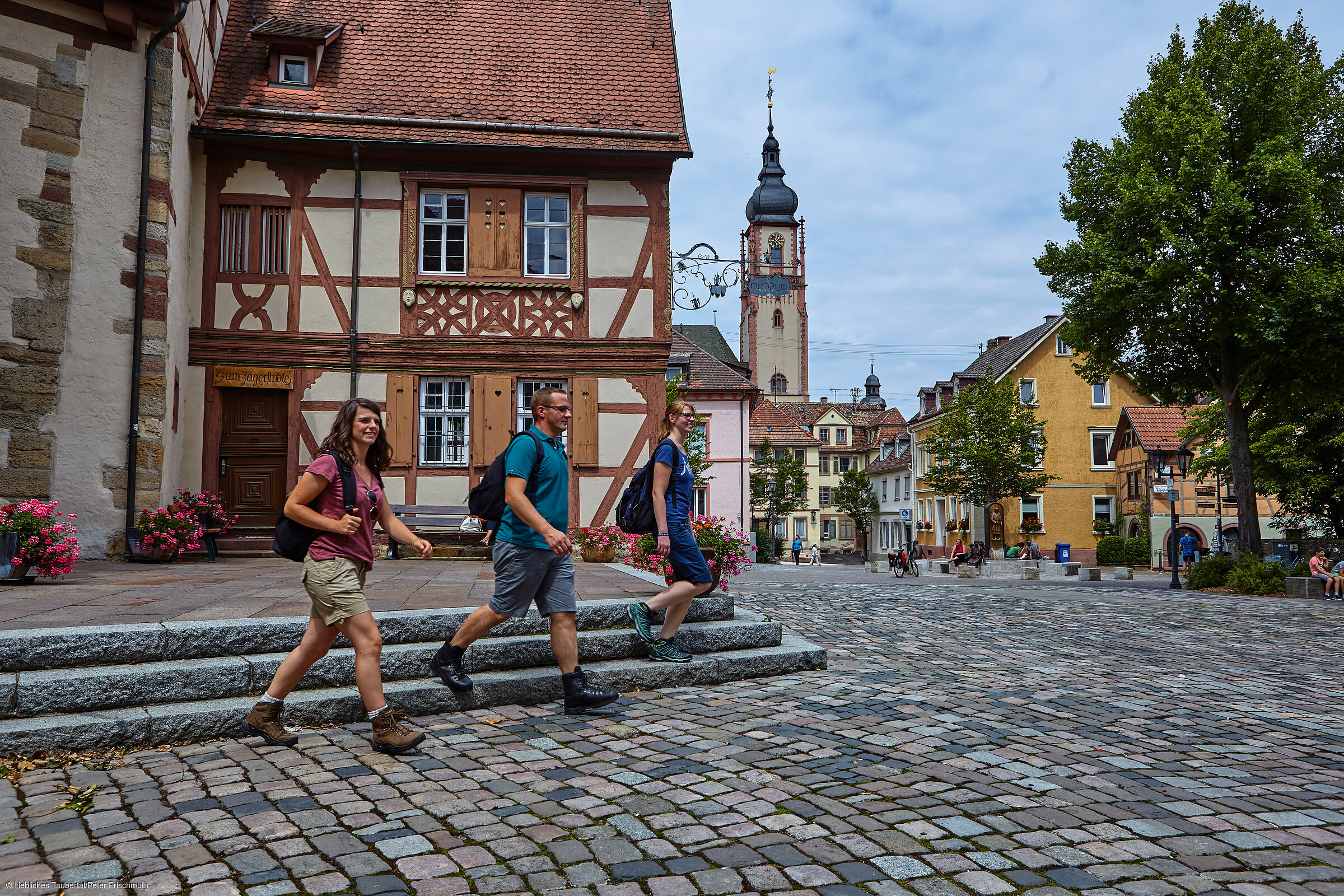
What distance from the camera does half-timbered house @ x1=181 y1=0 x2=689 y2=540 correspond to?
1537cm

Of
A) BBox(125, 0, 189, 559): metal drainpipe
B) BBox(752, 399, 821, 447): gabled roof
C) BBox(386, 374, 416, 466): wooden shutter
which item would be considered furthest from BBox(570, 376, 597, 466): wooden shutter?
BBox(752, 399, 821, 447): gabled roof

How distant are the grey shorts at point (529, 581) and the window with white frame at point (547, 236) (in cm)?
1128

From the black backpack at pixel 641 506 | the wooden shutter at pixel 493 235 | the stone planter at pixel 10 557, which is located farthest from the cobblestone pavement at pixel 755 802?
the wooden shutter at pixel 493 235

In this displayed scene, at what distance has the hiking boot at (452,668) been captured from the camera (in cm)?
554

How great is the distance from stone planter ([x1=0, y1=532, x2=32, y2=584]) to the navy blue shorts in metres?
5.80

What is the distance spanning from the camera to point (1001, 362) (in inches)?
1896

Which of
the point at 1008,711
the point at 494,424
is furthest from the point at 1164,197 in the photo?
the point at 1008,711

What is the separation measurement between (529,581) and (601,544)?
9.12 m

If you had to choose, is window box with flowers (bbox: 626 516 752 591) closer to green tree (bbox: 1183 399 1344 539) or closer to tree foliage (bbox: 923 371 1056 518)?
green tree (bbox: 1183 399 1344 539)

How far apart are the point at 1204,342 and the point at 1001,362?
28203 millimetres

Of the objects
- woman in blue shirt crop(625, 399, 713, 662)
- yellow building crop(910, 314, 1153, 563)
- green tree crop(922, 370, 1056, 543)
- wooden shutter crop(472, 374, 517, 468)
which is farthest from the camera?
yellow building crop(910, 314, 1153, 563)

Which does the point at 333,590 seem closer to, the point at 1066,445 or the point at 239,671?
the point at 239,671

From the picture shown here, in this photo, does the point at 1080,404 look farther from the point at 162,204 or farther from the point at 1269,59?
the point at 162,204

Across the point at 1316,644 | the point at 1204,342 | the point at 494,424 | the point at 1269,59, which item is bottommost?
the point at 1316,644
